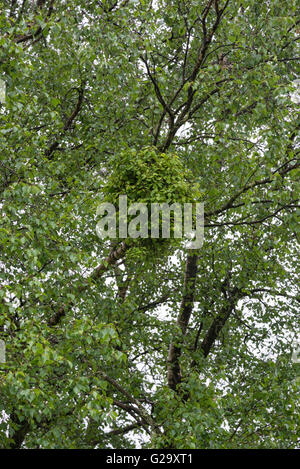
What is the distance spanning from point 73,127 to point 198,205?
4119 mm

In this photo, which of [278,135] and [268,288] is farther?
[268,288]

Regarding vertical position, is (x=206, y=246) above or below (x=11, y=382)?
above

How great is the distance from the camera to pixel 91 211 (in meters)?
6.88

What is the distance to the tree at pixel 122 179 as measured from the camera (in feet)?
20.6

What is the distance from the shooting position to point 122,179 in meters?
6.26

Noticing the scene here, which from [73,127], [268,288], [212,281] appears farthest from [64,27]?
[268,288]

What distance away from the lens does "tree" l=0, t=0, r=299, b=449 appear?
20.6 feet

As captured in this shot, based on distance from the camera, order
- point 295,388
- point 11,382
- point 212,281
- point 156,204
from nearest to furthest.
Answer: point 11,382 < point 156,204 < point 295,388 < point 212,281

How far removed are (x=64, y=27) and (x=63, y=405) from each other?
199 inches

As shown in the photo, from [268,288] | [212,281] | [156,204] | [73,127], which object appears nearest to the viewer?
[156,204]

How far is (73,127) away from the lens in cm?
970
